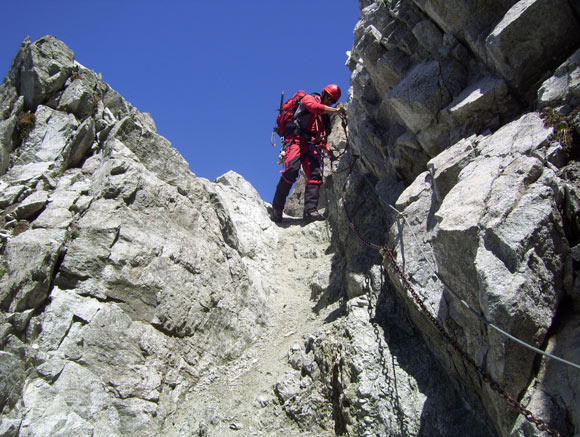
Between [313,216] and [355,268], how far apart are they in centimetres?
565

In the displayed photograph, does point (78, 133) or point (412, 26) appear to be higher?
point (412, 26)

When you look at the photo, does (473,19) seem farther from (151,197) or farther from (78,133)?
(78,133)

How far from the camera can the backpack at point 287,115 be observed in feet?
52.6

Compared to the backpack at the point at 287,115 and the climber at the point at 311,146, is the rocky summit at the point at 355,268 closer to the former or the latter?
the climber at the point at 311,146

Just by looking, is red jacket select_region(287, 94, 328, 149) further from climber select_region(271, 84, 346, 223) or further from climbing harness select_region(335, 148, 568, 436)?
climbing harness select_region(335, 148, 568, 436)

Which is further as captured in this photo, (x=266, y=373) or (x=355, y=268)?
(x=355, y=268)

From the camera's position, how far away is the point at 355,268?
401 inches

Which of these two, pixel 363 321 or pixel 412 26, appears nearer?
pixel 363 321

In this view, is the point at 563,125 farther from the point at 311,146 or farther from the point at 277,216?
the point at 277,216

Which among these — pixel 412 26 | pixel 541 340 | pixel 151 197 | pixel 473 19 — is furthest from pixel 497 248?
pixel 151 197

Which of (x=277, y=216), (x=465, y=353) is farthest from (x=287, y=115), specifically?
(x=465, y=353)

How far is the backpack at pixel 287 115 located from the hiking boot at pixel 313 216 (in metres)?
3.18

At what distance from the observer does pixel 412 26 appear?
32.7 ft

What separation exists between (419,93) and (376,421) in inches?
266
